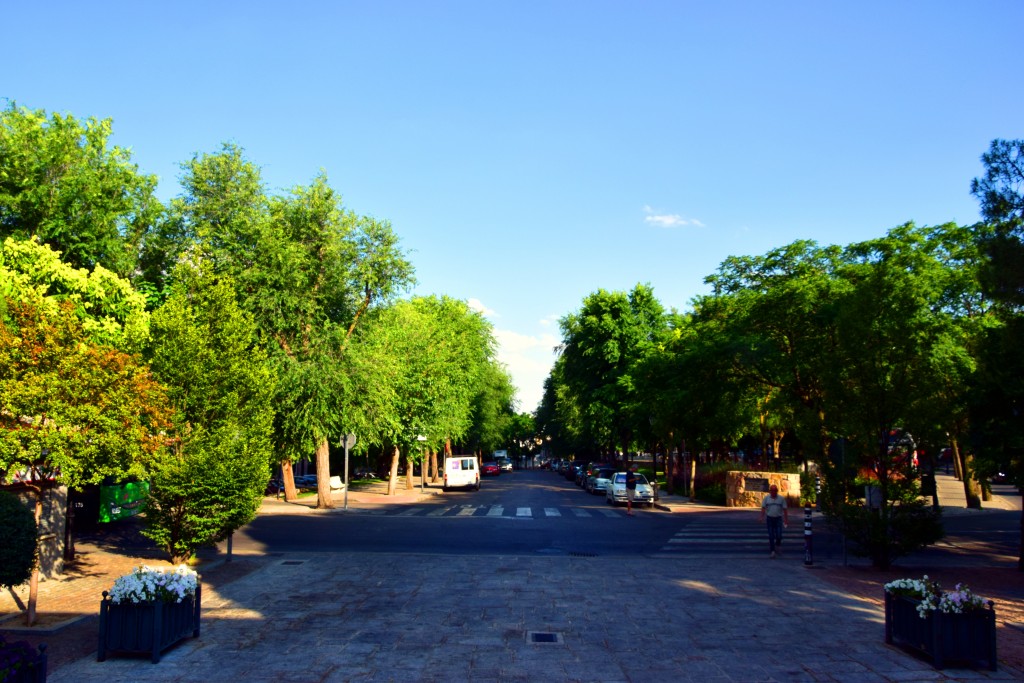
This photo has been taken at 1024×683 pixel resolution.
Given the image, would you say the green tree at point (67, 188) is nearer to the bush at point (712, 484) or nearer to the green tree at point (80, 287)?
the green tree at point (80, 287)

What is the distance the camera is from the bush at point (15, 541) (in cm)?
864

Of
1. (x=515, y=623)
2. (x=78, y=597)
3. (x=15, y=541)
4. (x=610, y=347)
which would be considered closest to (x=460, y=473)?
(x=610, y=347)

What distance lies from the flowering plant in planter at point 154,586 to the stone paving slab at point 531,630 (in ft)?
2.37

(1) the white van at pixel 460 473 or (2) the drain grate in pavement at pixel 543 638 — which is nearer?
(2) the drain grate in pavement at pixel 543 638

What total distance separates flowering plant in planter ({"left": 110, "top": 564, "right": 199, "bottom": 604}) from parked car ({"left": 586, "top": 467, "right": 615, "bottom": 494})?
3325cm

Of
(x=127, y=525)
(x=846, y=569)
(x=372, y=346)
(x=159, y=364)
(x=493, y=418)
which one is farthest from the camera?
(x=493, y=418)

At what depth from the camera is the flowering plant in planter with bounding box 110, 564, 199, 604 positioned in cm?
889

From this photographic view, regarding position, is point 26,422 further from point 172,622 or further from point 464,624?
point 464,624

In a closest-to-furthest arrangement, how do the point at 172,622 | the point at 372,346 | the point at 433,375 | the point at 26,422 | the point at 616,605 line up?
the point at 172,622 → the point at 26,422 → the point at 616,605 → the point at 372,346 → the point at 433,375

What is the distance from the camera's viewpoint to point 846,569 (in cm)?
1611

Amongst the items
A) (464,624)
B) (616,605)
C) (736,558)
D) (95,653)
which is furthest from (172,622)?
(736,558)

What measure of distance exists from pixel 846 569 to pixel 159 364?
49.4ft

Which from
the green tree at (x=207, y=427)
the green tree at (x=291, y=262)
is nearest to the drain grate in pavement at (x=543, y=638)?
the green tree at (x=207, y=427)

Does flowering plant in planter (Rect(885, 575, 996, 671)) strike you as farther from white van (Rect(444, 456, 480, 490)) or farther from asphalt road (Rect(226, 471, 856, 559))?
white van (Rect(444, 456, 480, 490))
